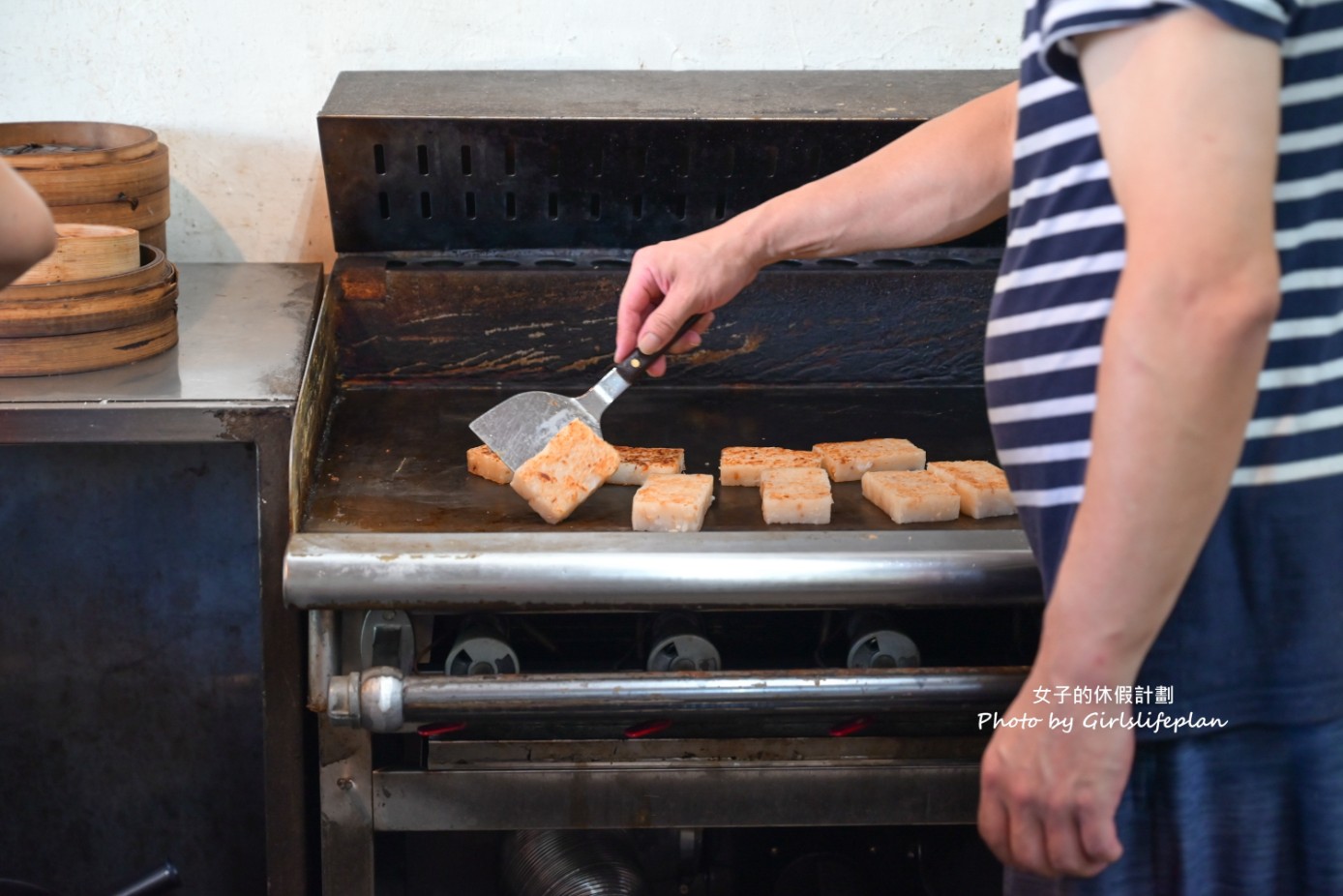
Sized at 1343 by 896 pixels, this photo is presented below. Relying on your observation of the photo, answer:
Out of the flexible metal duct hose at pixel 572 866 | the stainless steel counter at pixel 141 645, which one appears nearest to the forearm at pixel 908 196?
the stainless steel counter at pixel 141 645

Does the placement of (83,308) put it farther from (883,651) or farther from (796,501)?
(883,651)

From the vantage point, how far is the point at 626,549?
4.51 ft

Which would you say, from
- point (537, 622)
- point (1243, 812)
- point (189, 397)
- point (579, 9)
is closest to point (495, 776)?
point (537, 622)

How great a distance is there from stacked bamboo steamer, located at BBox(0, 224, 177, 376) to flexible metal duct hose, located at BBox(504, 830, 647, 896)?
86 cm

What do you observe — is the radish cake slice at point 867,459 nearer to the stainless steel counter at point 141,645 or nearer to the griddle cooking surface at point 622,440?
the griddle cooking surface at point 622,440

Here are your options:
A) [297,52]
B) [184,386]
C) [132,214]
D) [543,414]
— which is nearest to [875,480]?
[543,414]

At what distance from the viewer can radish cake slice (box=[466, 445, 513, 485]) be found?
1599mm

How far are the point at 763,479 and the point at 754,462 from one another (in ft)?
0.15

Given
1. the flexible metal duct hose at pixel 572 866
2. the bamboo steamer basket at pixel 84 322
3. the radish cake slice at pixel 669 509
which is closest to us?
the radish cake slice at pixel 669 509

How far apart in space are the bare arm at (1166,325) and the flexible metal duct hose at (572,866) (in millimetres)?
955

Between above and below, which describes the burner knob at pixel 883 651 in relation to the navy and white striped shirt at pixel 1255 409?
below

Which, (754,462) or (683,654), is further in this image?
(754,462)

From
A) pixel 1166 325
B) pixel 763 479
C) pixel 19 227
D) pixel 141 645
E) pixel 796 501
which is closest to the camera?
pixel 1166 325

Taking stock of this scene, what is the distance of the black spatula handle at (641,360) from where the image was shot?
1536 millimetres
